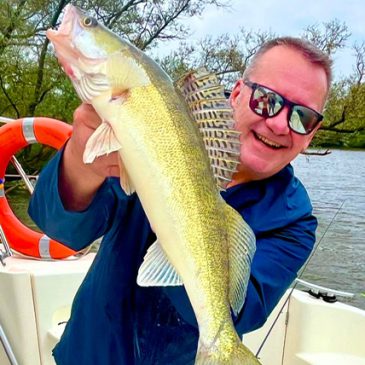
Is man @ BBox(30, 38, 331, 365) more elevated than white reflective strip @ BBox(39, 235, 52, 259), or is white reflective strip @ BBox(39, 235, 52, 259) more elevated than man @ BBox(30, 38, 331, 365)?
man @ BBox(30, 38, 331, 365)

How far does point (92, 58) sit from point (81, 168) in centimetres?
28

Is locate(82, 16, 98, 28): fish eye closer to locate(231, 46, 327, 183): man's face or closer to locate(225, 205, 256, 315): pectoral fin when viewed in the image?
locate(225, 205, 256, 315): pectoral fin

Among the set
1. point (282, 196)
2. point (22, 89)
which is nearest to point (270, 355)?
point (282, 196)

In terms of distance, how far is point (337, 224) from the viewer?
12.6m

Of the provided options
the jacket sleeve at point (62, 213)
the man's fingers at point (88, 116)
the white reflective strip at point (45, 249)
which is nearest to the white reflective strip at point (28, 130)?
the white reflective strip at point (45, 249)

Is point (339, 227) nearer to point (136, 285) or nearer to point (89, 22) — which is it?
point (136, 285)

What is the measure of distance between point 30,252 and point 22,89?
44.5 ft

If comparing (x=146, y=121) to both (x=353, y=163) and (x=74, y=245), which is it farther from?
(x=353, y=163)

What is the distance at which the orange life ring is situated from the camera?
336 centimetres

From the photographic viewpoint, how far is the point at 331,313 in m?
3.09

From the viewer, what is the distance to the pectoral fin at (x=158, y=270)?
1095 millimetres

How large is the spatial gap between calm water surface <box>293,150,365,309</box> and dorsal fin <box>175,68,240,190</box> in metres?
2.60

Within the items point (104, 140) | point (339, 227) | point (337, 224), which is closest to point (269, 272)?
point (104, 140)

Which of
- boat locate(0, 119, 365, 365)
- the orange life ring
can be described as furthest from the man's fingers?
the orange life ring
